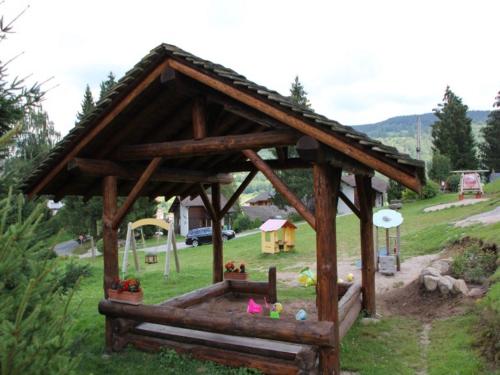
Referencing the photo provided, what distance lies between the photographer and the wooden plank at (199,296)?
7516 millimetres

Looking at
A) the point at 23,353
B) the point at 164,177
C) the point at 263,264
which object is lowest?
the point at 263,264

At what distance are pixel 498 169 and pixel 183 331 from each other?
A: 158 feet

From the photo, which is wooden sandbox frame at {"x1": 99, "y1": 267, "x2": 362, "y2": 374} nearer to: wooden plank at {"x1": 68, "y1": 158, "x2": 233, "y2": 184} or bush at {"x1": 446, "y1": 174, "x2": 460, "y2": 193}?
wooden plank at {"x1": 68, "y1": 158, "x2": 233, "y2": 184}

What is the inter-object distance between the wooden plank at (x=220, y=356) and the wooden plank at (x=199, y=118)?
3.05 meters

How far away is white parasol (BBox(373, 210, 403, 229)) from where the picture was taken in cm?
1168

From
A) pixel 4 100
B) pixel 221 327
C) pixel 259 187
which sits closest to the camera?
pixel 4 100

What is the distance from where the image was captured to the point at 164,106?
6336 mm

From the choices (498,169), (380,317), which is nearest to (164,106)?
(380,317)

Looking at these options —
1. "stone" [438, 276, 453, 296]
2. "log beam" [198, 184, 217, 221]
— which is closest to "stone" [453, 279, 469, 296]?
"stone" [438, 276, 453, 296]

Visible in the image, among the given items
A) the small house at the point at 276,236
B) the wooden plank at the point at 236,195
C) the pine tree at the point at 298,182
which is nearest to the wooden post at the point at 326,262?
the wooden plank at the point at 236,195

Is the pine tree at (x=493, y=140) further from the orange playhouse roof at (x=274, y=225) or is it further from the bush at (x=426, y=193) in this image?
the orange playhouse roof at (x=274, y=225)

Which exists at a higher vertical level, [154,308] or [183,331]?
[154,308]

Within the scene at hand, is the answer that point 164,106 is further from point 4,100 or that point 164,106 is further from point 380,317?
point 380,317

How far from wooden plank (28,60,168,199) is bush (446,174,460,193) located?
1416 inches
